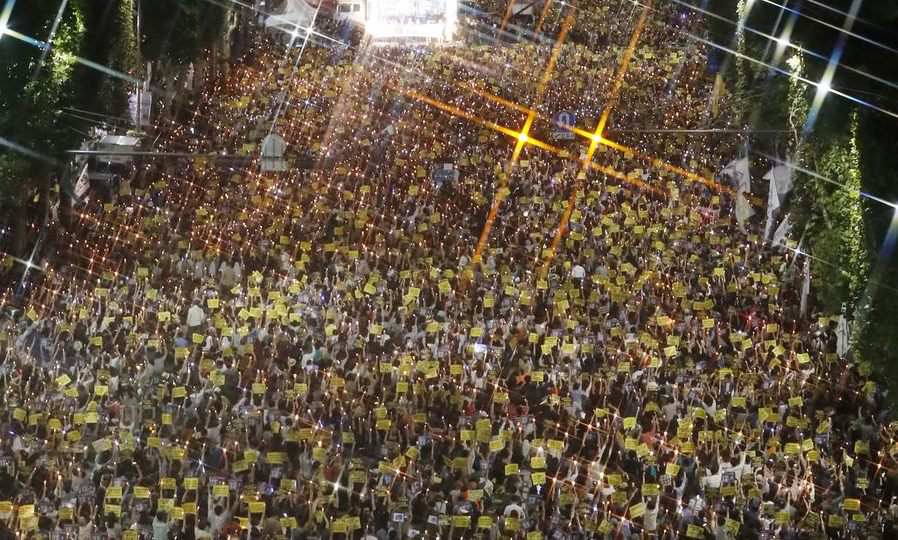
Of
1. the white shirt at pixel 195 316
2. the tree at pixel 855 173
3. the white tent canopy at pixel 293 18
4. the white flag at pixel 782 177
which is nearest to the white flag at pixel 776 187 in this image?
the white flag at pixel 782 177

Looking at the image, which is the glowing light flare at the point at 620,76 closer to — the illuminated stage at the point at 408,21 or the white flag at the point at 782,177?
the white flag at the point at 782,177

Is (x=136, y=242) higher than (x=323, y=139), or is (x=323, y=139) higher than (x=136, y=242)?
(x=323, y=139)

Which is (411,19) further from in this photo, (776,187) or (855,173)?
(855,173)

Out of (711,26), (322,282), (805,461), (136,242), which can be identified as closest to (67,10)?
(136,242)

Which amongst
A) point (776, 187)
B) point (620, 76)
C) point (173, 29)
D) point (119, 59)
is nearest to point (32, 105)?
point (119, 59)

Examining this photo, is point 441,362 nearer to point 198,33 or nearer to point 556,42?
point 198,33
